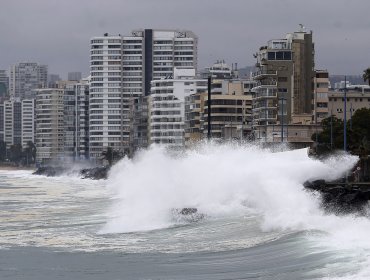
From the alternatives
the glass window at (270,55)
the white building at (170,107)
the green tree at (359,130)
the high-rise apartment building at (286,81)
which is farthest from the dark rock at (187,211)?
the white building at (170,107)

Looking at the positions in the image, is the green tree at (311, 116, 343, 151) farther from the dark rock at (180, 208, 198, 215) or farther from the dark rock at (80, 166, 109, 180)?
the dark rock at (80, 166, 109, 180)

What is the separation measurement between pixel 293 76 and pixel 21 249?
8472 cm

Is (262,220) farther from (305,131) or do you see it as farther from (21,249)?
(305,131)

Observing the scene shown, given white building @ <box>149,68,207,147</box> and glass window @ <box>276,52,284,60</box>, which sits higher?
glass window @ <box>276,52,284,60</box>

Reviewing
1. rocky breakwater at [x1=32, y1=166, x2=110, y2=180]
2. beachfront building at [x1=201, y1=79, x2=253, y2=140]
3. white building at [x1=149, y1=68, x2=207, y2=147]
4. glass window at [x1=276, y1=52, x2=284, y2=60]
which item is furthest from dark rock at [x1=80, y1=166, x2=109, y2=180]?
glass window at [x1=276, y1=52, x2=284, y2=60]

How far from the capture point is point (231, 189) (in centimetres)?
4931

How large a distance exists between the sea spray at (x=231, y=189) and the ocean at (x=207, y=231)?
70mm

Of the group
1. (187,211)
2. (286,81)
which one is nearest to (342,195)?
(187,211)

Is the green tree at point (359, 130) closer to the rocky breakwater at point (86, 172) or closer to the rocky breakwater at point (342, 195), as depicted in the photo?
the rocky breakwater at point (342, 195)

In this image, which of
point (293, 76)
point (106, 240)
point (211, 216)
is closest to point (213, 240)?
point (106, 240)

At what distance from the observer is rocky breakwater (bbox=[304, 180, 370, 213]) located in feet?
125

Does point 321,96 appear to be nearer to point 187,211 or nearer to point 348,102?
point 348,102

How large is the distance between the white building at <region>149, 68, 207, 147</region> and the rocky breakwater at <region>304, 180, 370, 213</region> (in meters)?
121

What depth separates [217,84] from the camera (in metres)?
152
